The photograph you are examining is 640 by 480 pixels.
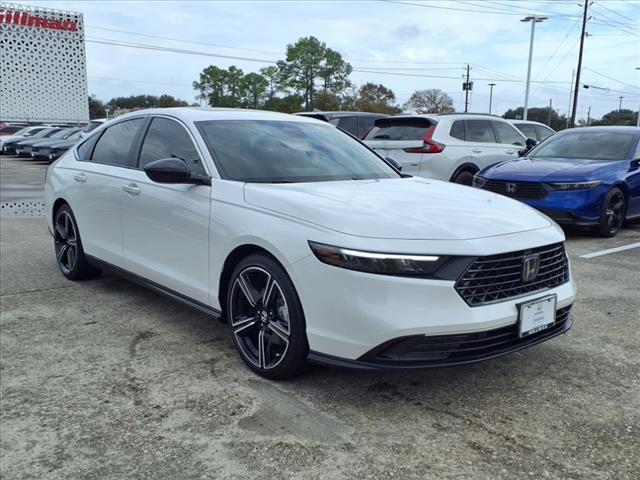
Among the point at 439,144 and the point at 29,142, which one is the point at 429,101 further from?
the point at 439,144

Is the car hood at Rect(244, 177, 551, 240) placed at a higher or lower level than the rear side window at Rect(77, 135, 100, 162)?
lower

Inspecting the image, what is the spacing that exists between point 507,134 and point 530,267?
853 centimetres

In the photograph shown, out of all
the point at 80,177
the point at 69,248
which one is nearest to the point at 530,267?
the point at 80,177

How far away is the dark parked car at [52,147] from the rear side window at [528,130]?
15.9 m

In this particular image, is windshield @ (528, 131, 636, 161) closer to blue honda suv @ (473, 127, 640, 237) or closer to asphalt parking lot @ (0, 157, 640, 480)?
blue honda suv @ (473, 127, 640, 237)

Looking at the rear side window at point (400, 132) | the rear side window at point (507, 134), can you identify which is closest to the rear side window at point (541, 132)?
the rear side window at point (507, 134)

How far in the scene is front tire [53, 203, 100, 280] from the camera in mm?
5434

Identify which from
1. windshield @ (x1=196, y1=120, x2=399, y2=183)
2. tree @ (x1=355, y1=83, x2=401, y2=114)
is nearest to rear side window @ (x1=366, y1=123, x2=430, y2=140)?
windshield @ (x1=196, y1=120, x2=399, y2=183)

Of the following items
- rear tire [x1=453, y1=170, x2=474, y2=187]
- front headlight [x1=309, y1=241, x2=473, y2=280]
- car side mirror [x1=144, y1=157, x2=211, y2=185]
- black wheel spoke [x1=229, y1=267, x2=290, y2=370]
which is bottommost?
black wheel spoke [x1=229, y1=267, x2=290, y2=370]

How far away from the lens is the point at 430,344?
9.37ft

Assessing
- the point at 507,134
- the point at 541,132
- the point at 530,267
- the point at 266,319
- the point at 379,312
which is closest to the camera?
the point at 379,312

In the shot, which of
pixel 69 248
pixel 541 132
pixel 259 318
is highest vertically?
pixel 541 132

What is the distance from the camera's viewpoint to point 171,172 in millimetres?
3713

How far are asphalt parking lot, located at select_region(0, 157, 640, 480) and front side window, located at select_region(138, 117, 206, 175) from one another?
1219 mm
